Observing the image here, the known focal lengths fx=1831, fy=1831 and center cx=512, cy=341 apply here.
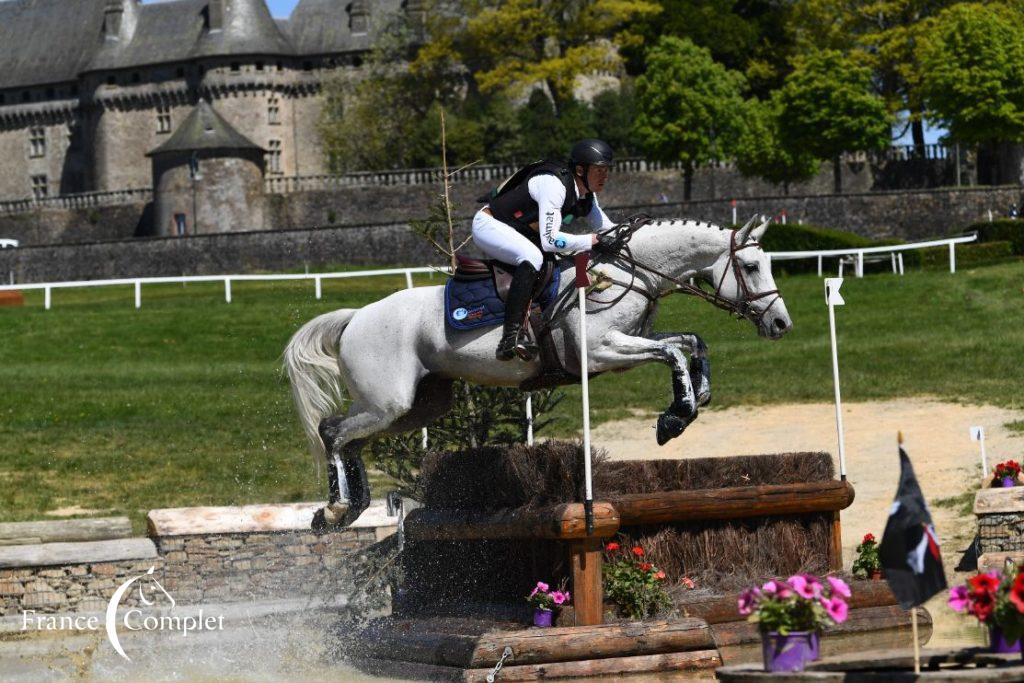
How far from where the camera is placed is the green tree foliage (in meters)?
64.2

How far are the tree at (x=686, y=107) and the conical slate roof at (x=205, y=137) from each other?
25.2 meters

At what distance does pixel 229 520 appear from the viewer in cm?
1575

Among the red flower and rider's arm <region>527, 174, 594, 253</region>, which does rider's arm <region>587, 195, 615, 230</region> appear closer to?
rider's arm <region>527, 174, 594, 253</region>

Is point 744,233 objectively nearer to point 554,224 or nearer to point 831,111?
point 554,224

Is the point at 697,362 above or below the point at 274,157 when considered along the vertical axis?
below

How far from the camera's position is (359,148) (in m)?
90.4

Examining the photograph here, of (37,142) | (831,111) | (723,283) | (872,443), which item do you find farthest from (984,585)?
(37,142)

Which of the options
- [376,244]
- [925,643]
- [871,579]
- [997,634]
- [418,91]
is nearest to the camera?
[997,634]

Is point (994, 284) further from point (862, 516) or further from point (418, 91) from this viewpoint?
point (418, 91)

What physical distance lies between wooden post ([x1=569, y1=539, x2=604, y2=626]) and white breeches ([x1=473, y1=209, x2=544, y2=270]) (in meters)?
1.91

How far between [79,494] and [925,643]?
36.0ft

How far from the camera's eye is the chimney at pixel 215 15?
103m

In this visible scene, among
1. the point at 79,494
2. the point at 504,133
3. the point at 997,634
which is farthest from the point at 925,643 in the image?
the point at 504,133

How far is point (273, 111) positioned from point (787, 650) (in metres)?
96.1
